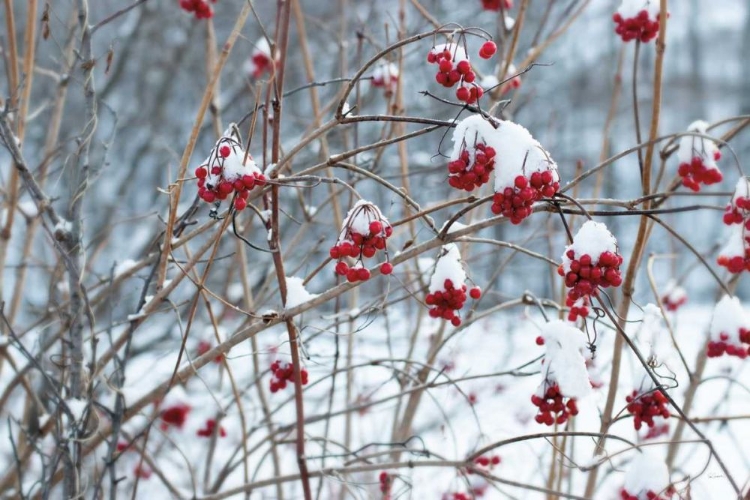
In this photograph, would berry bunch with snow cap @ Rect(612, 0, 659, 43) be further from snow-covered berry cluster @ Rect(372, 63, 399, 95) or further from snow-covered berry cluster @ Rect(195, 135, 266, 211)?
snow-covered berry cluster @ Rect(195, 135, 266, 211)

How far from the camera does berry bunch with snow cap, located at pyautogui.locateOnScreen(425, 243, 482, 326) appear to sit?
160cm

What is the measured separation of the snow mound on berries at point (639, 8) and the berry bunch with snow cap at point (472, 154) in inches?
34.9

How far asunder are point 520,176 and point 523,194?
3cm

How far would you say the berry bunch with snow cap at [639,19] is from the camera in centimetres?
201

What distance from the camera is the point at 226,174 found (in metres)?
1.40

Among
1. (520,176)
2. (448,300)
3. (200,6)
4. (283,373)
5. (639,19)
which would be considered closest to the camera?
(520,176)

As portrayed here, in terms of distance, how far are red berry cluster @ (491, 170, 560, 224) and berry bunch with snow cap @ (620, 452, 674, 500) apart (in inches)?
27.2

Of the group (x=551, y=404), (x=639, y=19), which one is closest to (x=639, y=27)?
(x=639, y=19)

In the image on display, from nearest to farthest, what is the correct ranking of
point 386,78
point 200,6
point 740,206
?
1. point 740,206
2. point 200,6
3. point 386,78

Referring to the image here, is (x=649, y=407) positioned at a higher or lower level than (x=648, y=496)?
higher

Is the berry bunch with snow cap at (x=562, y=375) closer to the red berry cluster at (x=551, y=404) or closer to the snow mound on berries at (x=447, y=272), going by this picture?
the red berry cluster at (x=551, y=404)

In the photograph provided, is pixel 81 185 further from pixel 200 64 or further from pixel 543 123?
pixel 543 123

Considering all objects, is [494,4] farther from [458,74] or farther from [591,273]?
[591,273]

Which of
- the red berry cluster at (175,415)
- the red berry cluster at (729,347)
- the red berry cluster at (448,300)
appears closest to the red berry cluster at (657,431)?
the red berry cluster at (729,347)
